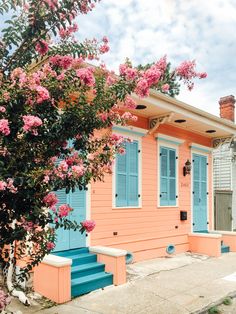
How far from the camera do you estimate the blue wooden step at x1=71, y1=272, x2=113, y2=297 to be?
17.4 ft

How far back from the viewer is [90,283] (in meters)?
5.53

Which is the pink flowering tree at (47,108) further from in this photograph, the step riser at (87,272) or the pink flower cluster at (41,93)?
the step riser at (87,272)

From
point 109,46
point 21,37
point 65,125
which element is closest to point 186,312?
point 65,125

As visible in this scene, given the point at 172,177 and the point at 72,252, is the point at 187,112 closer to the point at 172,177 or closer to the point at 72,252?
the point at 172,177

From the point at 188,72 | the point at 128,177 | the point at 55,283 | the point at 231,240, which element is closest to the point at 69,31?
the point at 188,72

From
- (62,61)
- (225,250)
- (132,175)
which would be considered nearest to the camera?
(62,61)

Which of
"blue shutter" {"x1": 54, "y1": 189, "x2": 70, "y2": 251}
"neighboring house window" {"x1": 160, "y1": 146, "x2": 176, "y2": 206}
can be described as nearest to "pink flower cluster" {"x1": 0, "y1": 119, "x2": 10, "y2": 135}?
"blue shutter" {"x1": 54, "y1": 189, "x2": 70, "y2": 251}

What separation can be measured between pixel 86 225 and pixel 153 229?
5564 millimetres

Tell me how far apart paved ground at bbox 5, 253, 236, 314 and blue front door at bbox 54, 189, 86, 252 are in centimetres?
111

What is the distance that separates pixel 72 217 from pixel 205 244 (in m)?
4.26

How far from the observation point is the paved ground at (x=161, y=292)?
4.77 meters

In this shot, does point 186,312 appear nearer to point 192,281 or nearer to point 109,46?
point 192,281

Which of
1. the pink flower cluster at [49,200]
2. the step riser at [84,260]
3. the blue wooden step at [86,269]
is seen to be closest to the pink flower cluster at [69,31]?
the pink flower cluster at [49,200]

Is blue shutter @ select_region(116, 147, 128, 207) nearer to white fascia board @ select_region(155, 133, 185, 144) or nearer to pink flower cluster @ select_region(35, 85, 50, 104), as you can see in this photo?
white fascia board @ select_region(155, 133, 185, 144)
